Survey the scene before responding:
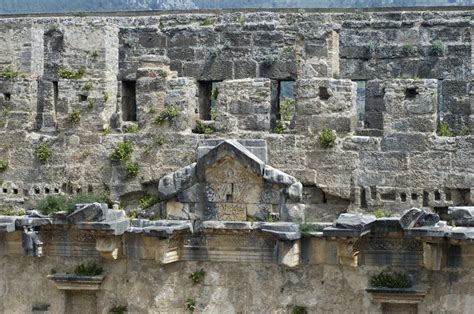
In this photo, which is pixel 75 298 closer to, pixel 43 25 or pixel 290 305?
pixel 290 305

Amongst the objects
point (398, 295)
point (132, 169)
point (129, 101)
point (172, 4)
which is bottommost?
point (398, 295)

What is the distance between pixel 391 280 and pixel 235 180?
2.93 metres

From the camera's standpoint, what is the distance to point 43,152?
2798 cm

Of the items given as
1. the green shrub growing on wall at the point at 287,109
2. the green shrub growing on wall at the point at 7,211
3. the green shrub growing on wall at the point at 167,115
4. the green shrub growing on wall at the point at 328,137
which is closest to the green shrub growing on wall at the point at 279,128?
the green shrub growing on wall at the point at 328,137

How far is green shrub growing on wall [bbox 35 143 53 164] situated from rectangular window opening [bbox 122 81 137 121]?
1.50 meters

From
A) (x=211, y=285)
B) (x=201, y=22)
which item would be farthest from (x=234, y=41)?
(x=211, y=285)

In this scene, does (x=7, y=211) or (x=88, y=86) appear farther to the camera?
(x=7, y=211)

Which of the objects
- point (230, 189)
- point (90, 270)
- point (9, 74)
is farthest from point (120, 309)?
point (9, 74)

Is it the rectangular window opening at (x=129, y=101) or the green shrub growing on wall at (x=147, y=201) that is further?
the rectangular window opening at (x=129, y=101)

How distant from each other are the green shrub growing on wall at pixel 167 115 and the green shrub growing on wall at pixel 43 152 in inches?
80.8

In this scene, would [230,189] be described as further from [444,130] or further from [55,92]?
[55,92]

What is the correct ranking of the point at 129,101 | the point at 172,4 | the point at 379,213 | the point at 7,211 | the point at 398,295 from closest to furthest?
the point at 398,295 → the point at 379,213 → the point at 7,211 → the point at 129,101 → the point at 172,4

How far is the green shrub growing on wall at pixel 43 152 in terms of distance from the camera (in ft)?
91.8

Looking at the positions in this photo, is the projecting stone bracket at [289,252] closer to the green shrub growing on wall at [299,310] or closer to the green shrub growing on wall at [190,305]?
the green shrub growing on wall at [299,310]
